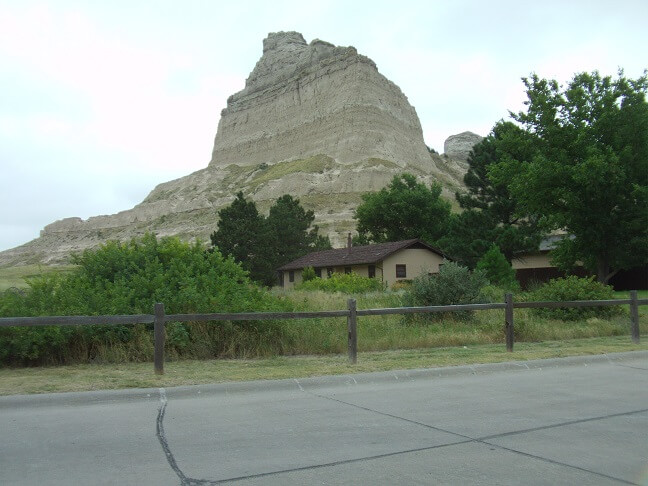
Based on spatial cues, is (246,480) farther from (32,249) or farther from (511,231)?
(32,249)

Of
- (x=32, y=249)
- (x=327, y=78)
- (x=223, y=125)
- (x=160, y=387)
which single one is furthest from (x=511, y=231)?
(x=223, y=125)

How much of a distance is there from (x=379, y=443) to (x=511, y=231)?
4226 centimetres

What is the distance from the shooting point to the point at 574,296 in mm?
18594

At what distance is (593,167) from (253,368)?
1855cm

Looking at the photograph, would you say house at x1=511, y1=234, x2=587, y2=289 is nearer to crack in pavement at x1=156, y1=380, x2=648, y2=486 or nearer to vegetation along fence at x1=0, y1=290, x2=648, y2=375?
vegetation along fence at x1=0, y1=290, x2=648, y2=375

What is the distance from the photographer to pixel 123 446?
5.80 metres

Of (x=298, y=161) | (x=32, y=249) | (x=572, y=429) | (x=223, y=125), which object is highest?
(x=223, y=125)

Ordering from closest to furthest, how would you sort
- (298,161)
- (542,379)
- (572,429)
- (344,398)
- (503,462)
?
(503,462) < (572,429) < (344,398) < (542,379) < (298,161)

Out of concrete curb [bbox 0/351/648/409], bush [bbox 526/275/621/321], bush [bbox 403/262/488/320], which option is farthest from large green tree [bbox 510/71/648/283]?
concrete curb [bbox 0/351/648/409]

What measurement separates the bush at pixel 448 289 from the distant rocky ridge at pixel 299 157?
77.3 metres

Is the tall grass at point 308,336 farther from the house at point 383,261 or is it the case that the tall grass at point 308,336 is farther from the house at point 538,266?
the house at point 383,261

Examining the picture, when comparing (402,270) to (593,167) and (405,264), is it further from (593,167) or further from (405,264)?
(593,167)

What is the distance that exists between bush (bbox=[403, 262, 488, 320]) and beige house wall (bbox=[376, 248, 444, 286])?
93.1ft

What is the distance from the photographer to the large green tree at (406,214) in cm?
6606
